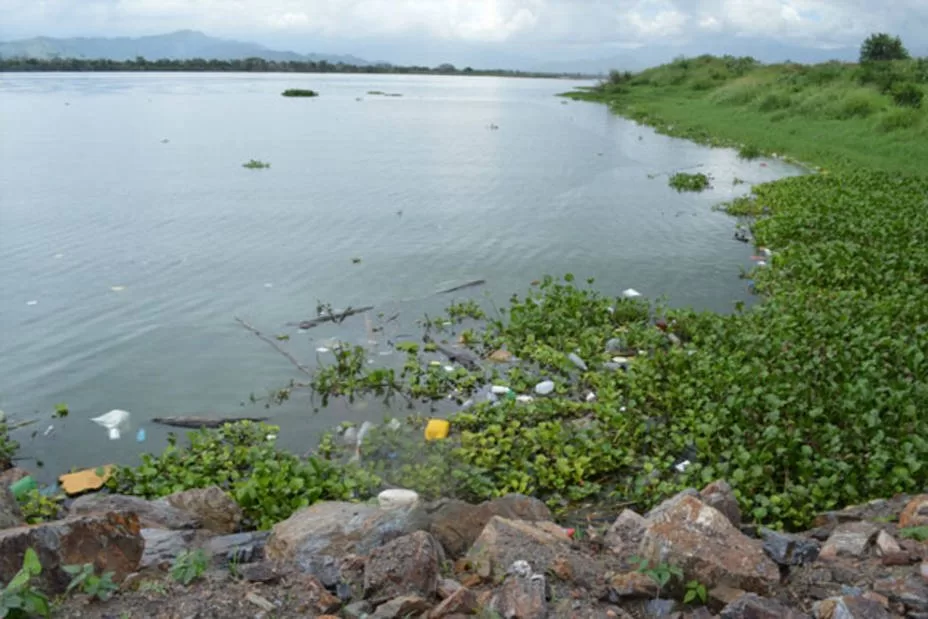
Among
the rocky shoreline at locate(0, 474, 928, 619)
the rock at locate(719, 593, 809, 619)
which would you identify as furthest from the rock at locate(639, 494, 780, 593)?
the rock at locate(719, 593, 809, 619)

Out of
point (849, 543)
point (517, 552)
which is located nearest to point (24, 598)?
point (517, 552)

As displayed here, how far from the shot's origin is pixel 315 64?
160125 mm

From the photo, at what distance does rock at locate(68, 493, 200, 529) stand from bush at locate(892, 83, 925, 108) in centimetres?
2771

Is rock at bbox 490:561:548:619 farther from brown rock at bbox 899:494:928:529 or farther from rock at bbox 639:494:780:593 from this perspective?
brown rock at bbox 899:494:928:529

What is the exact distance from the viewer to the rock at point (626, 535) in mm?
4359

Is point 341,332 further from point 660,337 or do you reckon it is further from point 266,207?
point 266,207

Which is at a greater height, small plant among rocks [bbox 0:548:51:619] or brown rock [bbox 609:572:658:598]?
small plant among rocks [bbox 0:548:51:619]

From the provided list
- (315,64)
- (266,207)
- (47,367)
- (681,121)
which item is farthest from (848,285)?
(315,64)

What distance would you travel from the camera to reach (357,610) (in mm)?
3631

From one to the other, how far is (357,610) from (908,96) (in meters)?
29.3

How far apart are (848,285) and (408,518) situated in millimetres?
7476

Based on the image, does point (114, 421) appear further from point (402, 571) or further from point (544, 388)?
point (402, 571)

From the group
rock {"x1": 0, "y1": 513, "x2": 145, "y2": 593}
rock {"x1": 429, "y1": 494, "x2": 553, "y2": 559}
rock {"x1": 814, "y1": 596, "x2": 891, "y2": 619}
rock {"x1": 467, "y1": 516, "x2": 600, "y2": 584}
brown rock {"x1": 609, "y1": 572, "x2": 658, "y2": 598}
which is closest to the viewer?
rock {"x1": 814, "y1": 596, "x2": 891, "y2": 619}

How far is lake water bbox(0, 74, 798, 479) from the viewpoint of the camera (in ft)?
25.2
